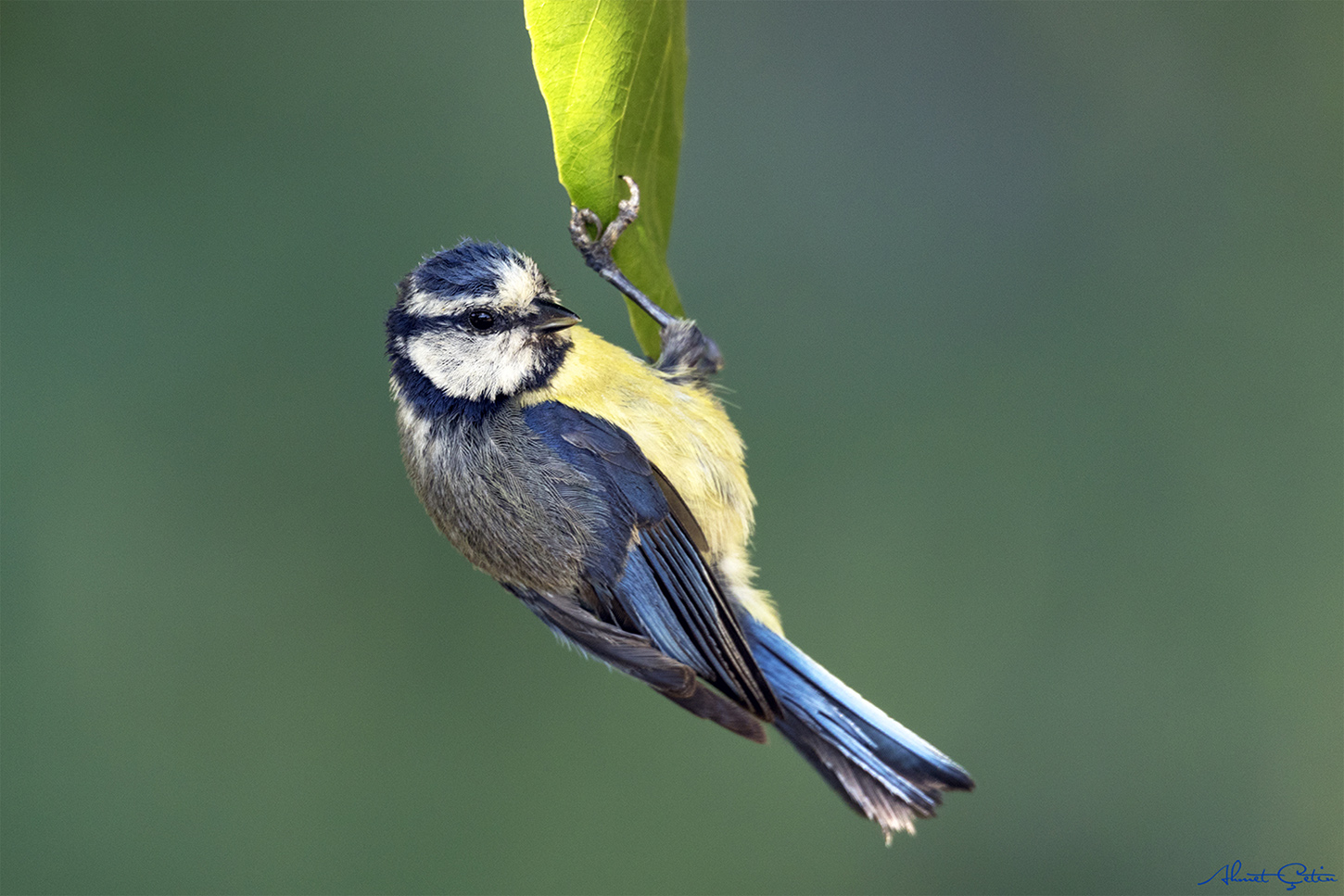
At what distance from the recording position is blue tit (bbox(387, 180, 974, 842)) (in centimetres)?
175

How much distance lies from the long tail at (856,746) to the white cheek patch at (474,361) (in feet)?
2.07

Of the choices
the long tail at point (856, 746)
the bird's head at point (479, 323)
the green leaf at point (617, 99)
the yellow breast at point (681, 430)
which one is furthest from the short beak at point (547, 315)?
the long tail at point (856, 746)

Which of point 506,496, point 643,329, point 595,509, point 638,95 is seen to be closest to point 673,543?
point 595,509

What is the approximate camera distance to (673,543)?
184 centimetres

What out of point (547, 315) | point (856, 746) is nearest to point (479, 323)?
point (547, 315)

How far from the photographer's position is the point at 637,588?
5.95ft

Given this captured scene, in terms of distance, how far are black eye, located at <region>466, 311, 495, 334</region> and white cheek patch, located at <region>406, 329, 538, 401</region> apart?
17mm

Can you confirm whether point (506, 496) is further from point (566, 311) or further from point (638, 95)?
point (638, 95)

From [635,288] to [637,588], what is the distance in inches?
20.4

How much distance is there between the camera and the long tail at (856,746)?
71.7 inches

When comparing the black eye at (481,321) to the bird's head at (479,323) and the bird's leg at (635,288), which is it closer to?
the bird's head at (479,323)

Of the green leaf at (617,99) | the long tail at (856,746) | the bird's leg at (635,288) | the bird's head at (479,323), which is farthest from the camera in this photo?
the long tail at (856,746)

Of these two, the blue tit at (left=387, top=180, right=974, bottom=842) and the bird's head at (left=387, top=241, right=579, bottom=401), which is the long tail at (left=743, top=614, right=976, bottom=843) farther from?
the bird's head at (left=387, top=241, right=579, bottom=401)

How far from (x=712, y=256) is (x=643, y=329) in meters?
1.60
